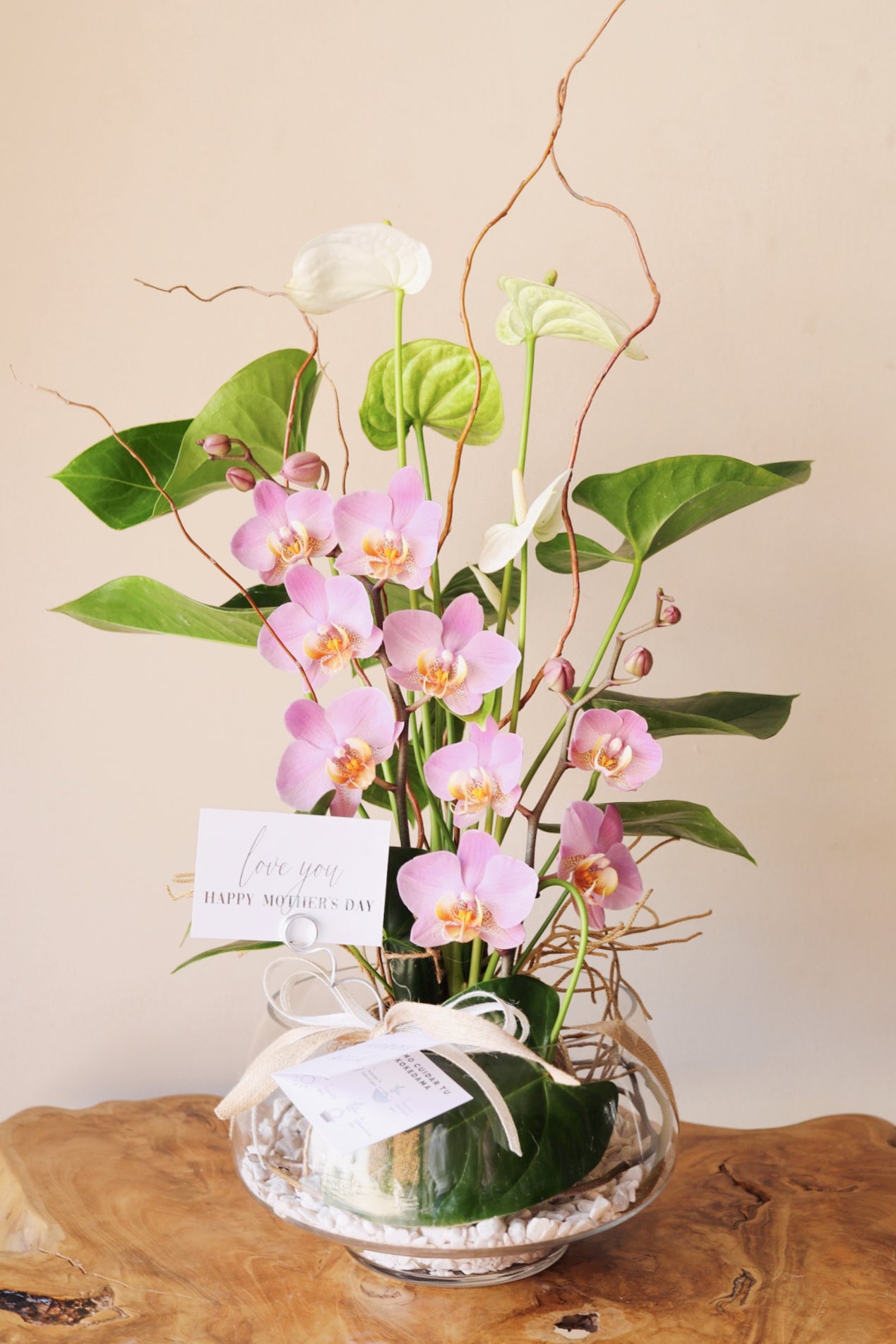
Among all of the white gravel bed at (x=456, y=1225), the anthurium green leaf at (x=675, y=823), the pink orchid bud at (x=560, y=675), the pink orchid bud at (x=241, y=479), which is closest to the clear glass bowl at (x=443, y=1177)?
the white gravel bed at (x=456, y=1225)

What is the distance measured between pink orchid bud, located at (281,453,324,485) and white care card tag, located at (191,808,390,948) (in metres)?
0.20

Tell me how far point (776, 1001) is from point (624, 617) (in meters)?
0.42

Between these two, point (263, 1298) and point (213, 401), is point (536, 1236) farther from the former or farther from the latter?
point (213, 401)

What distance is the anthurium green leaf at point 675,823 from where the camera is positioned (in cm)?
69

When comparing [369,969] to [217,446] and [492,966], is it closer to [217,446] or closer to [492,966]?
[492,966]

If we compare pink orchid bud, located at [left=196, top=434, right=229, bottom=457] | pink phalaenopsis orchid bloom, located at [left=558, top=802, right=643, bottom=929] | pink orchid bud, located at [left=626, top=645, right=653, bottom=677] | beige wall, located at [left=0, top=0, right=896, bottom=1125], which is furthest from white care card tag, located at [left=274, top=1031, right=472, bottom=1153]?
beige wall, located at [left=0, top=0, right=896, bottom=1125]

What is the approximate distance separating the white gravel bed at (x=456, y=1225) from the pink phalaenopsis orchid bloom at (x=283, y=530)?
0.36 m

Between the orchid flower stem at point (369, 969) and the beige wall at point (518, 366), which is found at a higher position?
the beige wall at point (518, 366)

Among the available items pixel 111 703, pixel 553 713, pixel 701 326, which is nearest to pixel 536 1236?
pixel 553 713

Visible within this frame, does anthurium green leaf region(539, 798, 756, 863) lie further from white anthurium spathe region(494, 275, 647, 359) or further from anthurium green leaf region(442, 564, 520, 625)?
white anthurium spathe region(494, 275, 647, 359)

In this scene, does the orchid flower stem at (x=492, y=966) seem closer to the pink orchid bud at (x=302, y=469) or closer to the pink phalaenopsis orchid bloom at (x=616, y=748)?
the pink phalaenopsis orchid bloom at (x=616, y=748)

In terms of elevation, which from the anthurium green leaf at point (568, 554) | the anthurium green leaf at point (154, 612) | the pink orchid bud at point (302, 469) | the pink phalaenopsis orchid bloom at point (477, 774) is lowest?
the pink phalaenopsis orchid bloom at point (477, 774)

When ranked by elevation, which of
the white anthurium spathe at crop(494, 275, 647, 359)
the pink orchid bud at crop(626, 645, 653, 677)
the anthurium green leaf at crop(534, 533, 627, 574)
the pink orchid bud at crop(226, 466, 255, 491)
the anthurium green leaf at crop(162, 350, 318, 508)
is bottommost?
the pink orchid bud at crop(626, 645, 653, 677)

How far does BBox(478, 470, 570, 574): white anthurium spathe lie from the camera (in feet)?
1.96
